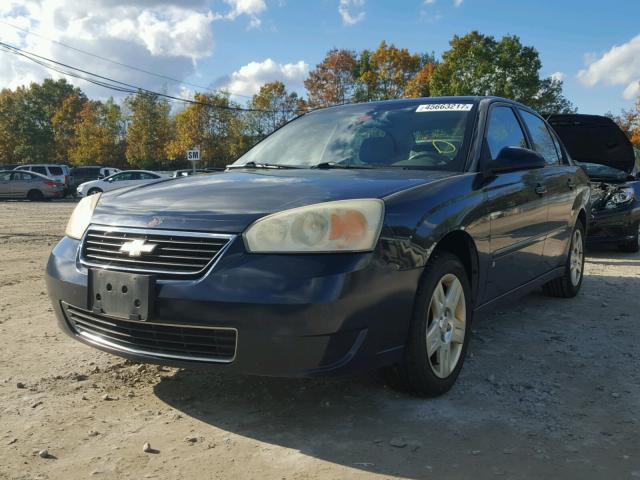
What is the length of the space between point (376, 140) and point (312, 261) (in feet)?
5.24

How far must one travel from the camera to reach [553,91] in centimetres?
4347

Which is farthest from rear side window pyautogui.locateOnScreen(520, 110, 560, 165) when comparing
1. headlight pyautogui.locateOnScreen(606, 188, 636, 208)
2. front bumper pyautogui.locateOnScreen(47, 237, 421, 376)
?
headlight pyautogui.locateOnScreen(606, 188, 636, 208)

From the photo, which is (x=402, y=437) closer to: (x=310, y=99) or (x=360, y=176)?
(x=360, y=176)

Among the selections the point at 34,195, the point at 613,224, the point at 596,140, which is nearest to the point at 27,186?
the point at 34,195

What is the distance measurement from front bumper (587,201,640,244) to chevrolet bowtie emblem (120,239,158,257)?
275 inches

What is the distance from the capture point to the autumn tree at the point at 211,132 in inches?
2037

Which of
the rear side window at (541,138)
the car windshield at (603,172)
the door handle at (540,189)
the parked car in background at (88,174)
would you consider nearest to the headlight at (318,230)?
the door handle at (540,189)

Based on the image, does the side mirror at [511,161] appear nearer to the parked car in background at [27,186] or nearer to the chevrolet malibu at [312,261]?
the chevrolet malibu at [312,261]

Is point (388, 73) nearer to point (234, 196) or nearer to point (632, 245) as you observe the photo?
point (632, 245)

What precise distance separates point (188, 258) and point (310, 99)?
186 ft

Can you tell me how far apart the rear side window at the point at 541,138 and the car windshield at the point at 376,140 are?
109cm

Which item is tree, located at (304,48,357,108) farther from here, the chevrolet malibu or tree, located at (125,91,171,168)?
the chevrolet malibu

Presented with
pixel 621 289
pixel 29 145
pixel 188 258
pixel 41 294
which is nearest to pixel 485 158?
Answer: pixel 188 258

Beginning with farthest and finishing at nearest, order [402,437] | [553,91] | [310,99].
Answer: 1. [310,99]
2. [553,91]
3. [402,437]
